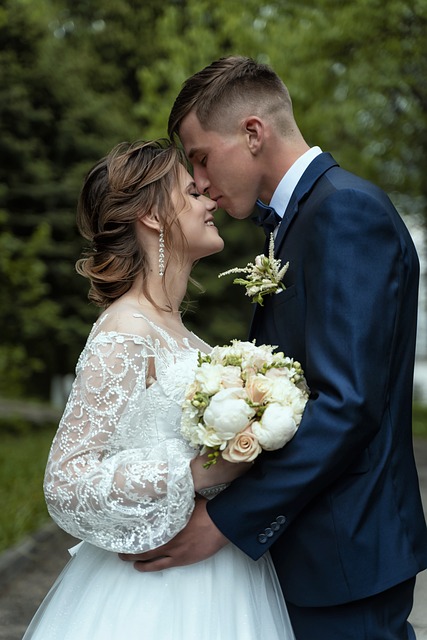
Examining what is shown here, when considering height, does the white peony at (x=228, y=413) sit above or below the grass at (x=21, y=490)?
above

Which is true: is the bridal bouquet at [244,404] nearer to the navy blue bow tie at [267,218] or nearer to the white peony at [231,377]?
the white peony at [231,377]

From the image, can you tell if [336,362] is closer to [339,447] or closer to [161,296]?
[339,447]

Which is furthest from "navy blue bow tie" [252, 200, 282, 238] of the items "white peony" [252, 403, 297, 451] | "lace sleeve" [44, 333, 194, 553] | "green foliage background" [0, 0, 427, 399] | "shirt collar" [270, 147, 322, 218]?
"green foliage background" [0, 0, 427, 399]

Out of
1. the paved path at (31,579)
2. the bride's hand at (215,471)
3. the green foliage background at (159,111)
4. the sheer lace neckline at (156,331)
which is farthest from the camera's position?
the green foliage background at (159,111)

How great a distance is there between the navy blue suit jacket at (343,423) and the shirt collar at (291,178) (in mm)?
192

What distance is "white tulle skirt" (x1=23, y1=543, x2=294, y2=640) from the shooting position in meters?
2.83

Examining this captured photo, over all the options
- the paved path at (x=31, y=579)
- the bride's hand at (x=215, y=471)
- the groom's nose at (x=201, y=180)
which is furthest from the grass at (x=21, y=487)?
the bride's hand at (x=215, y=471)

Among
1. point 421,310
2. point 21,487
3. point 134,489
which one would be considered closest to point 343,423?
point 134,489

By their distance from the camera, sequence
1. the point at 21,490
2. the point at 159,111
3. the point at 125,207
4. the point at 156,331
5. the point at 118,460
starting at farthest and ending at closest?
the point at 159,111 → the point at 21,490 → the point at 125,207 → the point at 156,331 → the point at 118,460

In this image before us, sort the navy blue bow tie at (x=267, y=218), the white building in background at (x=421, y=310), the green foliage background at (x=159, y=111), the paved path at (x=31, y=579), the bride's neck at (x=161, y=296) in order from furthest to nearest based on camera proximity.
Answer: the white building in background at (x=421, y=310) < the green foliage background at (x=159, y=111) < the paved path at (x=31, y=579) < the bride's neck at (x=161, y=296) < the navy blue bow tie at (x=267, y=218)

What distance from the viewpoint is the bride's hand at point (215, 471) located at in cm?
269

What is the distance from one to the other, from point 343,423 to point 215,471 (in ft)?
1.47

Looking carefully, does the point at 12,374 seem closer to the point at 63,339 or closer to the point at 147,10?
the point at 63,339

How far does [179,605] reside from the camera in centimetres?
287
